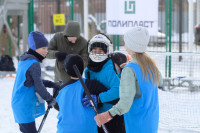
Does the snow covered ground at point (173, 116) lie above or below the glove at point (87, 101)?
below

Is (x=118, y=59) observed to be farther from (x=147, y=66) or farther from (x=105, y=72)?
(x=147, y=66)

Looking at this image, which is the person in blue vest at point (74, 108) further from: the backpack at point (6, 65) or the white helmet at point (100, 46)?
the backpack at point (6, 65)

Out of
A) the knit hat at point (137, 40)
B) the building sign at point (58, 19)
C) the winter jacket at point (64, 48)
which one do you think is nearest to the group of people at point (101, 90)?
the knit hat at point (137, 40)

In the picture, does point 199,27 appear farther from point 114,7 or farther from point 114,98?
point 114,98

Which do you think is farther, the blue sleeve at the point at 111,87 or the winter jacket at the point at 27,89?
the winter jacket at the point at 27,89

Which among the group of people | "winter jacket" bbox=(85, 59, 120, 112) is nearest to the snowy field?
the group of people

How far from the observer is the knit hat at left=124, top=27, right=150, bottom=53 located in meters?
2.92

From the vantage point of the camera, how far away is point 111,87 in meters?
3.18

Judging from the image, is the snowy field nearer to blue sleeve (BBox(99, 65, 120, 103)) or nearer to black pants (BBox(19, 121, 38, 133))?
black pants (BBox(19, 121, 38, 133))

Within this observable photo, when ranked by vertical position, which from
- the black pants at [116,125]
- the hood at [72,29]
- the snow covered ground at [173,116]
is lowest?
the snow covered ground at [173,116]

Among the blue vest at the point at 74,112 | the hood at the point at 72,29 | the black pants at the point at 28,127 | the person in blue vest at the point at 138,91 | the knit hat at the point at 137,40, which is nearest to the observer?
the person in blue vest at the point at 138,91

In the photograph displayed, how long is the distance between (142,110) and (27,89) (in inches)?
53.6

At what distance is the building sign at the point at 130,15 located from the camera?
7.73 meters

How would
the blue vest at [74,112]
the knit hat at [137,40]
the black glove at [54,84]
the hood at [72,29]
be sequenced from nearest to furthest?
the knit hat at [137,40], the blue vest at [74,112], the black glove at [54,84], the hood at [72,29]
